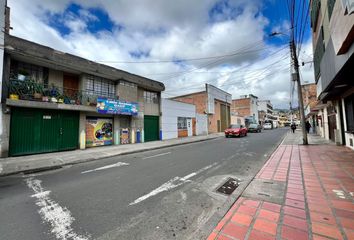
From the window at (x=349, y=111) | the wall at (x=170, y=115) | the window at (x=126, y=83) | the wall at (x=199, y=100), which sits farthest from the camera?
the wall at (x=199, y=100)

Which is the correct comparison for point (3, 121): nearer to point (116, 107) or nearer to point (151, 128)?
point (116, 107)

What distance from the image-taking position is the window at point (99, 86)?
13.4m

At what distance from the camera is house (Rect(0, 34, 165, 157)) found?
31.0 feet

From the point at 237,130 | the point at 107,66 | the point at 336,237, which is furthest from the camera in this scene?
the point at 237,130

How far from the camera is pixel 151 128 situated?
1809 centimetres

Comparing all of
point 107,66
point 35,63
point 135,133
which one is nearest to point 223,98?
point 135,133

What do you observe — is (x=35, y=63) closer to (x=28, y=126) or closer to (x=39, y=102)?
(x=39, y=102)

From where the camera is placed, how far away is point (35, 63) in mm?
10828

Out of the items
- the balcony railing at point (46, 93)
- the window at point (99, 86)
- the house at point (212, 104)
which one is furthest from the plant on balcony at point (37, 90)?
the house at point (212, 104)

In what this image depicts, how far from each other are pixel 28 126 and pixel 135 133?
25.8ft

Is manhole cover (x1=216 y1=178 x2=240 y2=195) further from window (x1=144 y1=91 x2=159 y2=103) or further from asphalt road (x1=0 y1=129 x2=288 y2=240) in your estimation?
window (x1=144 y1=91 x2=159 y2=103)

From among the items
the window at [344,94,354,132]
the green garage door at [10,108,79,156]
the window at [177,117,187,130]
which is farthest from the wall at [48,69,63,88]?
the window at [344,94,354,132]

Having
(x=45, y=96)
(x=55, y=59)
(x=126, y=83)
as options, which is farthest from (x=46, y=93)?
(x=126, y=83)

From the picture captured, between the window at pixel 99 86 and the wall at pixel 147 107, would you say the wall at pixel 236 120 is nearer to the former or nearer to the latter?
the wall at pixel 147 107
